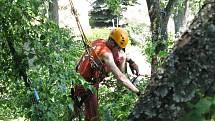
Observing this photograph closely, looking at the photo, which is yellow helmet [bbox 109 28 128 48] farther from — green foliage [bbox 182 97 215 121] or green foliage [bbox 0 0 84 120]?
green foliage [bbox 182 97 215 121]

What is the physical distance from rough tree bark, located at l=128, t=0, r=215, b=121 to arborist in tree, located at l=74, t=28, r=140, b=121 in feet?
12.1

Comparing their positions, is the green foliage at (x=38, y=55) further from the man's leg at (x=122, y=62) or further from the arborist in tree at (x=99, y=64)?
the man's leg at (x=122, y=62)

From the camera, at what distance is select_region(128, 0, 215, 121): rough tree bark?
6.07ft

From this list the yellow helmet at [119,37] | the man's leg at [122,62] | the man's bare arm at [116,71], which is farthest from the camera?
the man's leg at [122,62]

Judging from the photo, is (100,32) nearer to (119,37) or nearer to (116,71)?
(119,37)

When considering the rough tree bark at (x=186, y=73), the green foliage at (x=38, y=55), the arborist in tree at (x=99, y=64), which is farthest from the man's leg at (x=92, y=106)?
the rough tree bark at (x=186, y=73)

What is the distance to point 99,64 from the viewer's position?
602 centimetres

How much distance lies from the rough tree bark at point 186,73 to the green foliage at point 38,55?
8.67 ft

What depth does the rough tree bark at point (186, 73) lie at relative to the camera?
185cm

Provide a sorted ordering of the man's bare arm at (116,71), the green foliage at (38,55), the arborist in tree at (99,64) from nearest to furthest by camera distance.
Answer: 1. the green foliage at (38,55)
2. the man's bare arm at (116,71)
3. the arborist in tree at (99,64)

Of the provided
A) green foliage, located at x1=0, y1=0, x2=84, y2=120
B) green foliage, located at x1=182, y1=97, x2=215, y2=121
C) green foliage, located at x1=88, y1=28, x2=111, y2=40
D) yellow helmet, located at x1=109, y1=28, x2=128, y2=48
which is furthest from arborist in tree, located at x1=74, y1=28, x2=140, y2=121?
green foliage, located at x1=88, y1=28, x2=111, y2=40

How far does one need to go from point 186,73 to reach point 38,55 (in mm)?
3133

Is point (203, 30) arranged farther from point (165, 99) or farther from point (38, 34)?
point (38, 34)

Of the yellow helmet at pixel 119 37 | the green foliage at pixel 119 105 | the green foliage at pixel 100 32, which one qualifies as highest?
the yellow helmet at pixel 119 37
